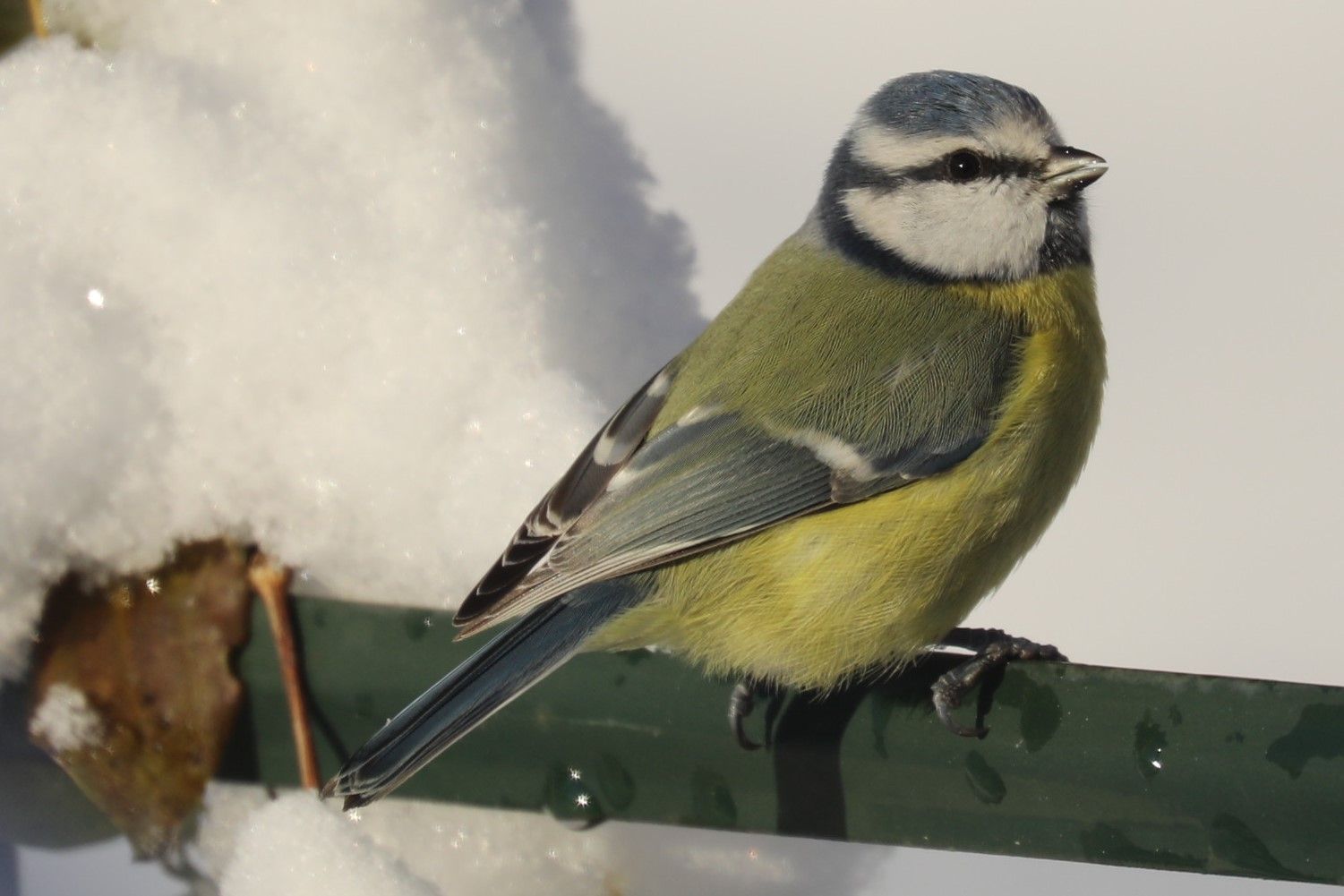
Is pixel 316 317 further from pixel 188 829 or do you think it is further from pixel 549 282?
pixel 188 829

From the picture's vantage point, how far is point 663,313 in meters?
1.74

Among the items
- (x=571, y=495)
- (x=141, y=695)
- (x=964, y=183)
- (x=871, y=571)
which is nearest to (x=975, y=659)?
(x=871, y=571)

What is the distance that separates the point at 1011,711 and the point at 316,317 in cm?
79

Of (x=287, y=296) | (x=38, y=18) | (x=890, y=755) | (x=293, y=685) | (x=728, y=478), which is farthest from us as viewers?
(x=38, y=18)

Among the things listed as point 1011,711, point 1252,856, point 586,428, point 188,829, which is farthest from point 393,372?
point 1252,856

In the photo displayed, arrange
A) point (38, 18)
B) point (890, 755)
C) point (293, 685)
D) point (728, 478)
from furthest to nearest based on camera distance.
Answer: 1. point (38, 18)
2. point (728, 478)
3. point (293, 685)
4. point (890, 755)

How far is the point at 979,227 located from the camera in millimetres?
1553

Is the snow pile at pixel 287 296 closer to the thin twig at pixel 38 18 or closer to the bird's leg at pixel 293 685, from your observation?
the thin twig at pixel 38 18

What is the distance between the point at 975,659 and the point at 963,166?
520 mm

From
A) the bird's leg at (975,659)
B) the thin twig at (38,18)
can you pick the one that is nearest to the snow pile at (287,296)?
the thin twig at (38,18)

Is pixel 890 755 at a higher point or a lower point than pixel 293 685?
lower

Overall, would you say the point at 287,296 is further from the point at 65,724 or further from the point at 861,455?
the point at 861,455

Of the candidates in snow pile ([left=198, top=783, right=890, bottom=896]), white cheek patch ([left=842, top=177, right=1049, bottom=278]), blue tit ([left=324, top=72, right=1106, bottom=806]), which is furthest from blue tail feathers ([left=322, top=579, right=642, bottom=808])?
white cheek patch ([left=842, top=177, right=1049, bottom=278])

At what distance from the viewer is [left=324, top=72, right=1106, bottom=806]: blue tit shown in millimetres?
1337
